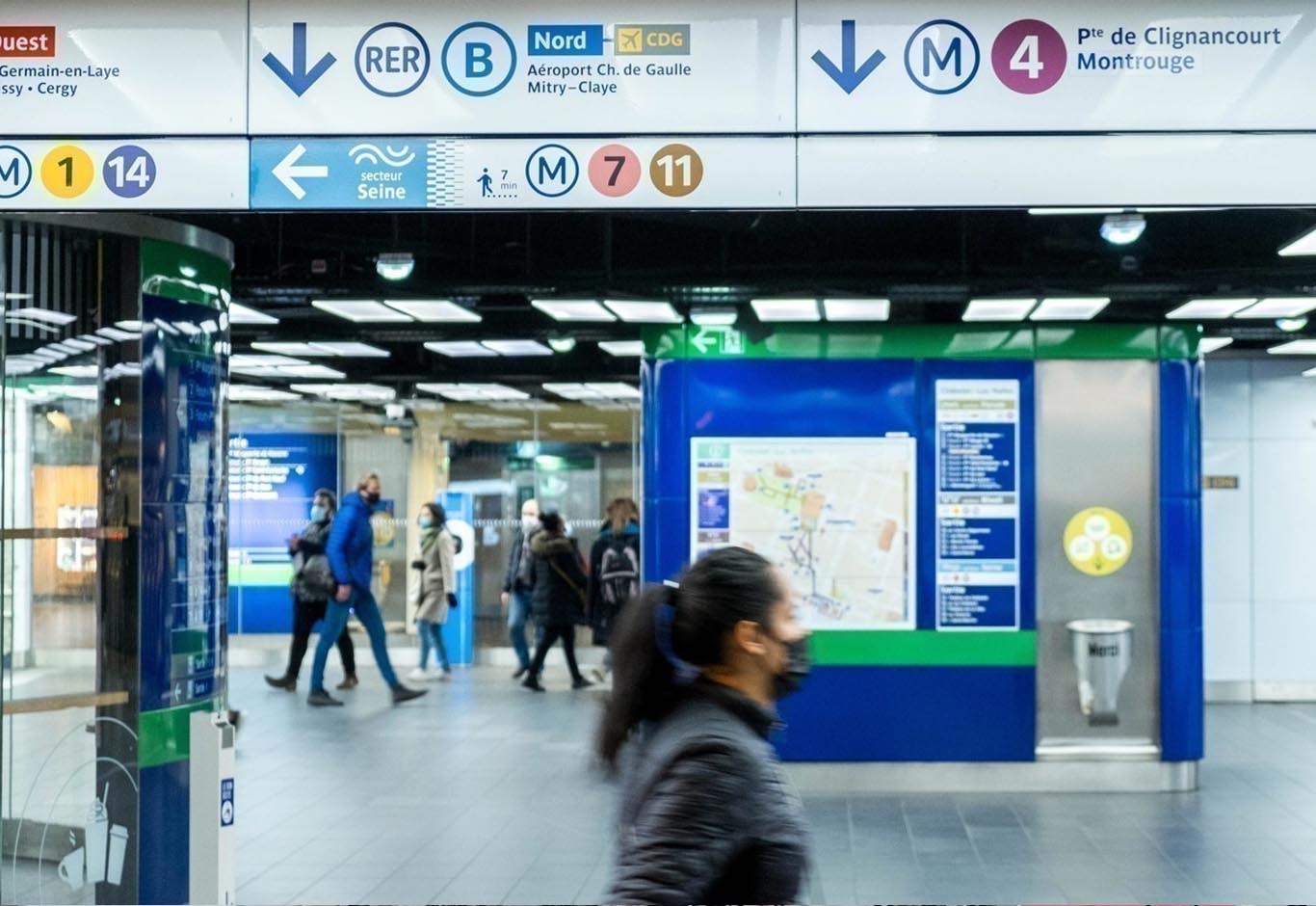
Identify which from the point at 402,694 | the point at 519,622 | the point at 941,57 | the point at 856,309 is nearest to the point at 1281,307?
the point at 856,309

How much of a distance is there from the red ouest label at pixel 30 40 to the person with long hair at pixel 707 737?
321 cm

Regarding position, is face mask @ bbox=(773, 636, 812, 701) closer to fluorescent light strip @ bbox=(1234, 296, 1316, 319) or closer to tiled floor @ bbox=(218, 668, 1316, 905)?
tiled floor @ bbox=(218, 668, 1316, 905)

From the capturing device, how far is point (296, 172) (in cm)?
445

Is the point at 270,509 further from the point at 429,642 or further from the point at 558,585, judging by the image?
the point at 558,585

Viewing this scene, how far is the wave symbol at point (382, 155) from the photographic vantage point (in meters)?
4.44

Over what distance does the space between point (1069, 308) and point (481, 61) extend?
5072mm

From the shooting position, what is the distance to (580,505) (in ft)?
52.4

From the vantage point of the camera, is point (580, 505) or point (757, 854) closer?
Result: point (757, 854)

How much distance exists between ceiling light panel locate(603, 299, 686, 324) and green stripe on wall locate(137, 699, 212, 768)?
3628 mm

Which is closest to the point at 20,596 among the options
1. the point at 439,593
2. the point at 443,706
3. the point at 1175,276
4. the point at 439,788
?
the point at 439,788

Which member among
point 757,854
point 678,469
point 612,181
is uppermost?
point 612,181

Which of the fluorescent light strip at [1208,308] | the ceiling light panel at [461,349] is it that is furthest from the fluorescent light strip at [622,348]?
the fluorescent light strip at [1208,308]

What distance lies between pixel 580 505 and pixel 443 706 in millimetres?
3431

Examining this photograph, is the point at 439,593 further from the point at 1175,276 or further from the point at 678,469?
the point at 1175,276
